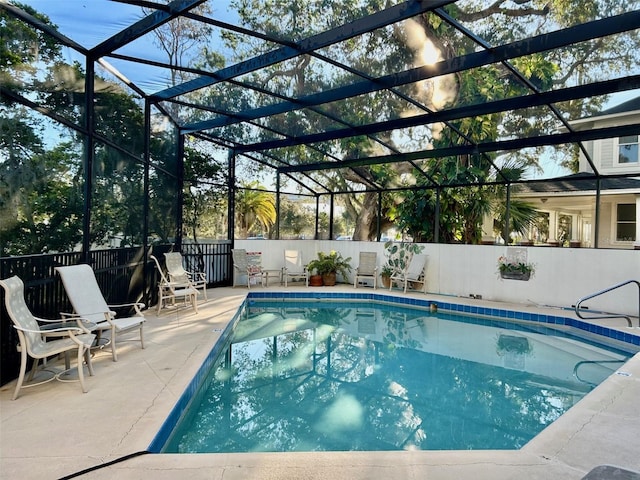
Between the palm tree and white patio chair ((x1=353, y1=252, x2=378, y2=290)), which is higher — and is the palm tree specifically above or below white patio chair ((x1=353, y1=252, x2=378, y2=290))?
above

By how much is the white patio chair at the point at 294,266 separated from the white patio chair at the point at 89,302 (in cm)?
607

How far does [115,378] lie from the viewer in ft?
11.5

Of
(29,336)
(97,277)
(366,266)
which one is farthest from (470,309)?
(29,336)

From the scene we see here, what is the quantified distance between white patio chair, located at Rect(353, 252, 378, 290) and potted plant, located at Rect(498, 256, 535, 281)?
289 cm

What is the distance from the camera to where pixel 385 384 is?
13.8 feet

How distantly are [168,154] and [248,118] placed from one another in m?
1.96

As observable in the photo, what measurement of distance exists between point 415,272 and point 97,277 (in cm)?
674

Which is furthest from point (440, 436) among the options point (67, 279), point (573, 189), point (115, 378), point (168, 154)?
point (573, 189)

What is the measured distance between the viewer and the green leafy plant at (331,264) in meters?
10.3

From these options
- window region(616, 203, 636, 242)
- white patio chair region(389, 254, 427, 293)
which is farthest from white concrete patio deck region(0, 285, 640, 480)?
window region(616, 203, 636, 242)

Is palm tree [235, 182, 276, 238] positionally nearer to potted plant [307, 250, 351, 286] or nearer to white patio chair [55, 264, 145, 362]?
potted plant [307, 250, 351, 286]

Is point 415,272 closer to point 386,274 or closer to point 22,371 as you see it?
point 386,274

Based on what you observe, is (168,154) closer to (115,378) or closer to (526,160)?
(115,378)

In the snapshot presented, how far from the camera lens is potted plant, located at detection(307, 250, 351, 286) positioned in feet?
33.8
